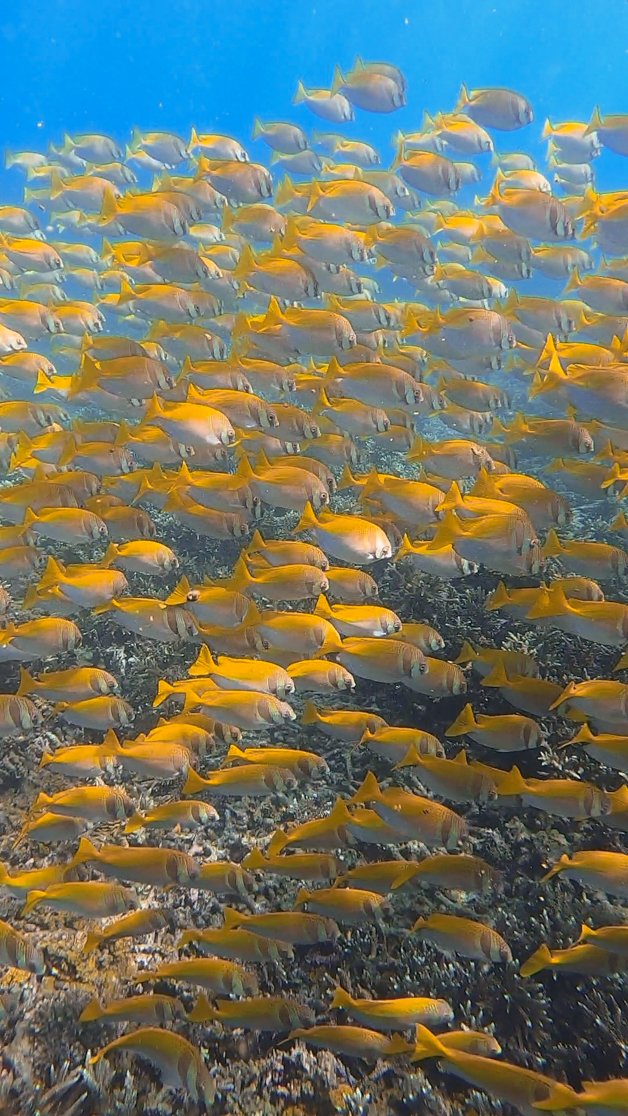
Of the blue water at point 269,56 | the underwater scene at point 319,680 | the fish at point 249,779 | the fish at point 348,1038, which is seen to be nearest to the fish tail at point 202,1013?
the underwater scene at point 319,680

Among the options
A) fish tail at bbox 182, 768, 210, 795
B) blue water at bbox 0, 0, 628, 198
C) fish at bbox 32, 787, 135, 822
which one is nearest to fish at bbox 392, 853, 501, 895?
fish tail at bbox 182, 768, 210, 795

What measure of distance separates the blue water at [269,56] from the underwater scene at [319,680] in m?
90.8

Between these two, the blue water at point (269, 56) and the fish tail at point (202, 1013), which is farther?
the blue water at point (269, 56)

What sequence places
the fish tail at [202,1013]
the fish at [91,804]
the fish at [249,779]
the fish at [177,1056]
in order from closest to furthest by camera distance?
the fish at [177,1056], the fish tail at [202,1013], the fish at [91,804], the fish at [249,779]

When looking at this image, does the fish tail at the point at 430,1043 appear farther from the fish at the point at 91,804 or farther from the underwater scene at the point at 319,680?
the fish at the point at 91,804

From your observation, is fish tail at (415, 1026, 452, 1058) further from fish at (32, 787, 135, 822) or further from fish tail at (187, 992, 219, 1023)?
fish at (32, 787, 135, 822)

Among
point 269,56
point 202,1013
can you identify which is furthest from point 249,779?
point 269,56

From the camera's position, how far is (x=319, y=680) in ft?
14.0

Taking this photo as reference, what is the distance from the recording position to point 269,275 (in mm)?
6477

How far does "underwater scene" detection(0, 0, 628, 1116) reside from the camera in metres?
3.36

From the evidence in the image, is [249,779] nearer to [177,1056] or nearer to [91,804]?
[91,804]

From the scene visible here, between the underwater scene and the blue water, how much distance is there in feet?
298

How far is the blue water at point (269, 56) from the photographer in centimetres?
9444

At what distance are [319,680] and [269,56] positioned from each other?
137 meters
